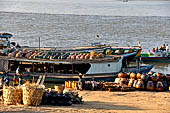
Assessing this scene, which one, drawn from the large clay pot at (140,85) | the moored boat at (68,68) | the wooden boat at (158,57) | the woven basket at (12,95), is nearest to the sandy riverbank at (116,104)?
the woven basket at (12,95)

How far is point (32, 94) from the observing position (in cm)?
2194

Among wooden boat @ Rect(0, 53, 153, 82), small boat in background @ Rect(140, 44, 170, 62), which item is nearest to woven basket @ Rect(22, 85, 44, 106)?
wooden boat @ Rect(0, 53, 153, 82)

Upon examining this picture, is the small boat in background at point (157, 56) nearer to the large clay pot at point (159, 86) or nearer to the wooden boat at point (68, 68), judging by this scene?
the wooden boat at point (68, 68)

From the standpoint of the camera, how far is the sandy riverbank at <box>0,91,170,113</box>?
71.6ft

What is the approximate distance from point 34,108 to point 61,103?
1756 millimetres

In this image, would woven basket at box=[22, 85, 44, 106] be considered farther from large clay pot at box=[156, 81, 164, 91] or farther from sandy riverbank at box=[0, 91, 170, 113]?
large clay pot at box=[156, 81, 164, 91]

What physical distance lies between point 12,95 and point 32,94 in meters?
0.93

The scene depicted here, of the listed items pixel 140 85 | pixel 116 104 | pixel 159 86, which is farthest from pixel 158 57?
pixel 116 104

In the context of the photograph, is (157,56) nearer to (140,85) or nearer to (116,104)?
(140,85)

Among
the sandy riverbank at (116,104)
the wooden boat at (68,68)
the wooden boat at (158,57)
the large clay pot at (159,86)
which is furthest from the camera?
the wooden boat at (158,57)

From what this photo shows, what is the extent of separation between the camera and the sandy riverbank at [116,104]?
2183 centimetres

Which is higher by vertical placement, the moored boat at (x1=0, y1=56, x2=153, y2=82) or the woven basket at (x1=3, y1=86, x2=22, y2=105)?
the moored boat at (x1=0, y1=56, x2=153, y2=82)

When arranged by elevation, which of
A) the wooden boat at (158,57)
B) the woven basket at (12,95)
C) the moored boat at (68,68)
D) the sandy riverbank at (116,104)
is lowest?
the sandy riverbank at (116,104)

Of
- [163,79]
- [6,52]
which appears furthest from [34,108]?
[6,52]
